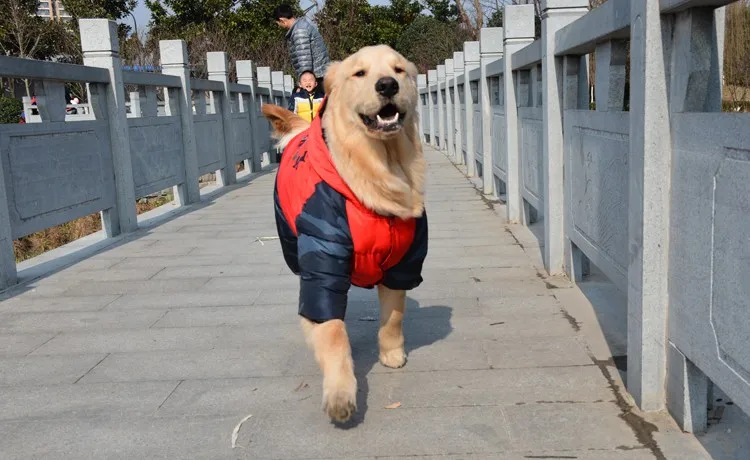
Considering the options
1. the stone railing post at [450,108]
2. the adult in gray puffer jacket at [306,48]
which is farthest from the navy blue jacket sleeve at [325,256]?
the stone railing post at [450,108]

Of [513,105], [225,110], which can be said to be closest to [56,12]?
[225,110]

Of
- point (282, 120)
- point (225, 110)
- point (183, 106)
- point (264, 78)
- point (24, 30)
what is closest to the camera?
point (282, 120)

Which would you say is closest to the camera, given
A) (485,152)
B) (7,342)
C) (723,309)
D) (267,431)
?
(723,309)

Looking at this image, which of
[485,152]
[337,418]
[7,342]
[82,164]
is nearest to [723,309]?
[337,418]

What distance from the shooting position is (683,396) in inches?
113

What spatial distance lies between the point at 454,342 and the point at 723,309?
184 centimetres

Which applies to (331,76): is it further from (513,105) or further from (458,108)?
(458,108)

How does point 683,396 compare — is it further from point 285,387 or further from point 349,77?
point 349,77

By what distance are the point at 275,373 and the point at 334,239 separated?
87 cm

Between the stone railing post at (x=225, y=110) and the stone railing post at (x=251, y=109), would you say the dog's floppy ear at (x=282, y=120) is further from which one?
the stone railing post at (x=251, y=109)

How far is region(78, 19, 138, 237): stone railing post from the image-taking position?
7781 millimetres

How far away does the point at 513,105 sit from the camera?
7738mm

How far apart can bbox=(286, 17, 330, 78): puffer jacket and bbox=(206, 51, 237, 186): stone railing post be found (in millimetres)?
4412

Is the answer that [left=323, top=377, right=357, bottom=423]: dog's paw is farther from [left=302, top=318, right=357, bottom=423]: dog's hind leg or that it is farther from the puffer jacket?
the puffer jacket
